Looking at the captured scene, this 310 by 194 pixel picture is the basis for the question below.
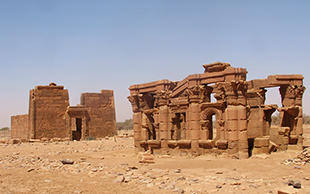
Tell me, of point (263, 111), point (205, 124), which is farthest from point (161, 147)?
point (263, 111)

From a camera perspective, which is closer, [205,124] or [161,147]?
[205,124]

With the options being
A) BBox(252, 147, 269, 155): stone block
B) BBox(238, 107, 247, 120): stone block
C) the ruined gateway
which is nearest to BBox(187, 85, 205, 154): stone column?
the ruined gateway

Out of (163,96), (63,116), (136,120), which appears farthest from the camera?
(63,116)

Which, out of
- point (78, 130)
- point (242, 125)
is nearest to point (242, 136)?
point (242, 125)

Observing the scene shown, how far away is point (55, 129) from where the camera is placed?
27.0 metres

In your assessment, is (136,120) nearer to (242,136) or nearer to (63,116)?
→ (242,136)

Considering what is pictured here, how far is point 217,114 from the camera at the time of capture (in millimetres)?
15562

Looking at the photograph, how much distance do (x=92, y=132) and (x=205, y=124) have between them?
15077 millimetres

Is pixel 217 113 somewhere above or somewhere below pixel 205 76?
below

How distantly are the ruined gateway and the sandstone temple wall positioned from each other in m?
13.5

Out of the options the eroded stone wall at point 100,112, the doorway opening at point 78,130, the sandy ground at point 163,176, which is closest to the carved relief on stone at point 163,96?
the sandy ground at point 163,176

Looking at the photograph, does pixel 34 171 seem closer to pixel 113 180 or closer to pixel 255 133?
pixel 113 180

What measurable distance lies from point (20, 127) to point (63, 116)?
17.1 feet

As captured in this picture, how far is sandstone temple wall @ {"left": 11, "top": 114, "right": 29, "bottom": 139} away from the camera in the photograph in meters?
28.3
